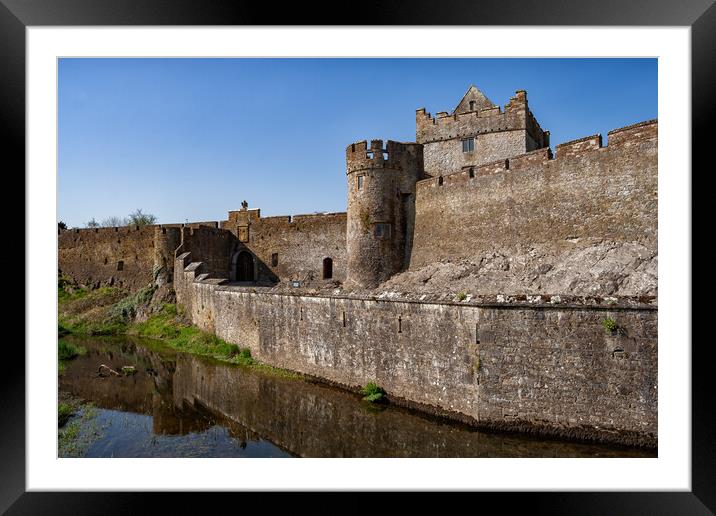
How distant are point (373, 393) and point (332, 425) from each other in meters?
1.37

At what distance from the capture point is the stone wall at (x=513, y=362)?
6.35 m

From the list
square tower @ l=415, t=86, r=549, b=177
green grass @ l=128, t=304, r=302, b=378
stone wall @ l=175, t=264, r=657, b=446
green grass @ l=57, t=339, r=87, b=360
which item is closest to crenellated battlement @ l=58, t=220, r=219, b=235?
green grass @ l=128, t=304, r=302, b=378

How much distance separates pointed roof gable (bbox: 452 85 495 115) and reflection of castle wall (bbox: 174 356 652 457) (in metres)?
14.9

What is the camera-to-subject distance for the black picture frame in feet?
13.0

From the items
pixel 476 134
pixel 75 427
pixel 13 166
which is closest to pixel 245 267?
pixel 476 134

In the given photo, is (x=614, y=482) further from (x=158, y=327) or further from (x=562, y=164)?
(x=158, y=327)

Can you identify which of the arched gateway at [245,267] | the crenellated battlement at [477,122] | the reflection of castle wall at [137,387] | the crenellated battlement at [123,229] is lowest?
the reflection of castle wall at [137,387]

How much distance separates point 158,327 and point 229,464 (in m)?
17.3

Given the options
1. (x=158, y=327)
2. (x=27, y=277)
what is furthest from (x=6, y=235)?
(x=158, y=327)

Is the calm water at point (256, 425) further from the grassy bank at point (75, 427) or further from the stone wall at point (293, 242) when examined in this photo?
the stone wall at point (293, 242)

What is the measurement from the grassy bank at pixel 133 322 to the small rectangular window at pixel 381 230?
688 centimetres

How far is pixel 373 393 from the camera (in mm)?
9391

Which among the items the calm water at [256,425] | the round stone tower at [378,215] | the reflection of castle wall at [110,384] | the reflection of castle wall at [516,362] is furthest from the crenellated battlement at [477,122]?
the reflection of castle wall at [110,384]

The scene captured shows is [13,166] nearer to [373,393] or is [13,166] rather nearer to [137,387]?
[373,393]
